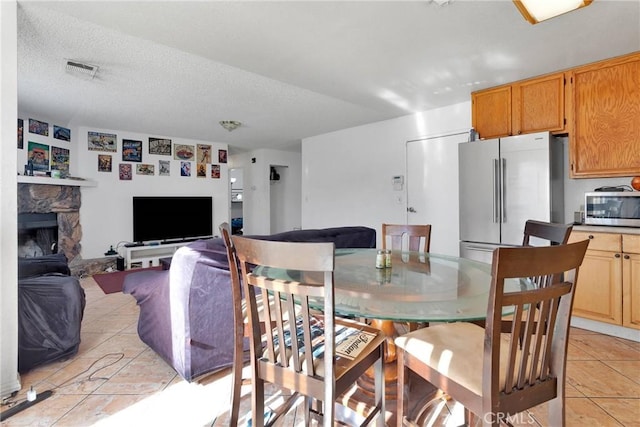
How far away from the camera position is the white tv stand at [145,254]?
509cm

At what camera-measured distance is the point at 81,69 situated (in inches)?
110

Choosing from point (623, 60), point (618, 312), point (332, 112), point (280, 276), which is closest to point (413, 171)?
point (332, 112)

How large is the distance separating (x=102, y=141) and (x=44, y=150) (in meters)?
0.84

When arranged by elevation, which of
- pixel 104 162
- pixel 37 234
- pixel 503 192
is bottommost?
pixel 37 234

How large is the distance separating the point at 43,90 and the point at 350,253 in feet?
12.4

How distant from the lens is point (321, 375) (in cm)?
106

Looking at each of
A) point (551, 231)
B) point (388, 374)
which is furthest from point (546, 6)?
point (388, 374)

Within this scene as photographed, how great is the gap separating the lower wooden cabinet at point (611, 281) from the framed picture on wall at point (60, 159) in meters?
6.44

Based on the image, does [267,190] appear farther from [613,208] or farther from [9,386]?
[613,208]

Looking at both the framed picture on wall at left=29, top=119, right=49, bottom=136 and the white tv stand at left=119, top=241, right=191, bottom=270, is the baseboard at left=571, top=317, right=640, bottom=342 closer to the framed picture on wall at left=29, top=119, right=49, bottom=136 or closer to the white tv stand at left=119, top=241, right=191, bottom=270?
the white tv stand at left=119, top=241, right=191, bottom=270

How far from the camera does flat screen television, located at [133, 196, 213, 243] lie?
5.43 m

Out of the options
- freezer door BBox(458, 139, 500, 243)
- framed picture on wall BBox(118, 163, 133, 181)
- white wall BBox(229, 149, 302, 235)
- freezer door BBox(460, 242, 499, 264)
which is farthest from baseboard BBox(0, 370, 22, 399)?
white wall BBox(229, 149, 302, 235)

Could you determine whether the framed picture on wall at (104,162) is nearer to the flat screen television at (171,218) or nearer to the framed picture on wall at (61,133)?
the framed picture on wall at (61,133)

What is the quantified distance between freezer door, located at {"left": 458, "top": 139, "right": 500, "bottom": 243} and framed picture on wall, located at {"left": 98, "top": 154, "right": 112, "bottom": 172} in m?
5.43
